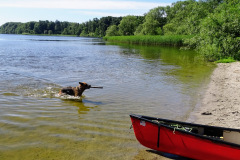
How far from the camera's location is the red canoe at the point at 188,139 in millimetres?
5691

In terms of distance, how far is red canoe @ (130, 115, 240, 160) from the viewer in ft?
18.7

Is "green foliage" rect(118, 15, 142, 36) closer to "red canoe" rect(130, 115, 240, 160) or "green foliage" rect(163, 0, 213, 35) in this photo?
"green foliage" rect(163, 0, 213, 35)

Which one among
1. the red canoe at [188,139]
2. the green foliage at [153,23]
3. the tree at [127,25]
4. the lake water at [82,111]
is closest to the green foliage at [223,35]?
the lake water at [82,111]

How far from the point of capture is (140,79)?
58.5 feet

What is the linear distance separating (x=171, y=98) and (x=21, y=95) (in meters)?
8.43

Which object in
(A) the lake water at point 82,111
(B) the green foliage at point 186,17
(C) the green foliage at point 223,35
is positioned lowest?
(A) the lake water at point 82,111

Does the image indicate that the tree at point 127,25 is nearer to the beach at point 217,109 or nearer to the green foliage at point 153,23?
the green foliage at point 153,23

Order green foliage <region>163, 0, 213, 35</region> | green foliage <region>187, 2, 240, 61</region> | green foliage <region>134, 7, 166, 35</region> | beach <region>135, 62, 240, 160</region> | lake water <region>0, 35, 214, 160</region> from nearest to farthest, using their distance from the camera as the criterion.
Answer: lake water <region>0, 35, 214, 160</region>
beach <region>135, 62, 240, 160</region>
green foliage <region>187, 2, 240, 61</region>
green foliage <region>163, 0, 213, 35</region>
green foliage <region>134, 7, 166, 35</region>

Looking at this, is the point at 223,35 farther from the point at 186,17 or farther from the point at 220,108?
the point at 186,17

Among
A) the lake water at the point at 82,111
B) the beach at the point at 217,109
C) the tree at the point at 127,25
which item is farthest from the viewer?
the tree at the point at 127,25

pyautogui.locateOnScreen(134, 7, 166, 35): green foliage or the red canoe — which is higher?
pyautogui.locateOnScreen(134, 7, 166, 35): green foliage

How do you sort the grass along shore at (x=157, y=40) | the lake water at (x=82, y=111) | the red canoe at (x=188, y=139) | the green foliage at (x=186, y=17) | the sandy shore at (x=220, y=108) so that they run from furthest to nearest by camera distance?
the grass along shore at (x=157, y=40) < the green foliage at (x=186, y=17) < the sandy shore at (x=220, y=108) < the lake water at (x=82, y=111) < the red canoe at (x=188, y=139)

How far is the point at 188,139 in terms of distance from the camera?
237 inches

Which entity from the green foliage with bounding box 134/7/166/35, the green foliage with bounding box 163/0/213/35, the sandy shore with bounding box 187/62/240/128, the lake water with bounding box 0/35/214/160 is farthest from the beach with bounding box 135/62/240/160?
the green foliage with bounding box 134/7/166/35
